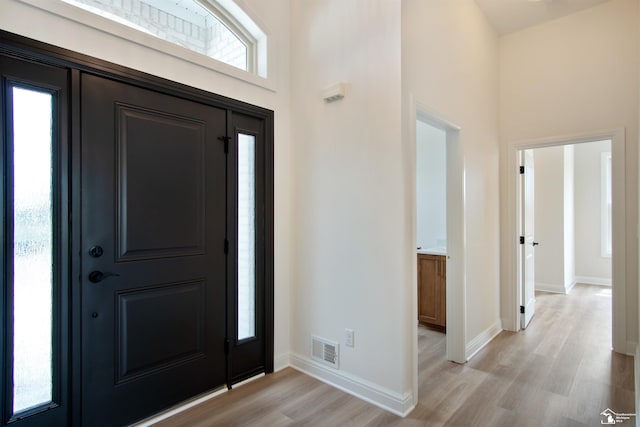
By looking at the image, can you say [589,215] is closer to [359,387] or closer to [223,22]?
[359,387]

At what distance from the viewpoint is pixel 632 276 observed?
3012 mm

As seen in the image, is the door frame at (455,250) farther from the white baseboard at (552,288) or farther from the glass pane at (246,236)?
the white baseboard at (552,288)

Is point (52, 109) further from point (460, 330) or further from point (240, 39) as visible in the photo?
point (460, 330)

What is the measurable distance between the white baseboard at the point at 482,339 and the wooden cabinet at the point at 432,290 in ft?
1.39

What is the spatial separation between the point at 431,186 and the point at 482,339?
204 cm

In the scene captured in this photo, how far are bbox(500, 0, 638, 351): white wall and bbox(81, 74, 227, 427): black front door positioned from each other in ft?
10.7

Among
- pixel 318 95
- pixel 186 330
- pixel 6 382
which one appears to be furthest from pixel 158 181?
pixel 318 95

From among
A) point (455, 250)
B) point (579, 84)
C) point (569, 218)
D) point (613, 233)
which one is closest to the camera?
point (455, 250)

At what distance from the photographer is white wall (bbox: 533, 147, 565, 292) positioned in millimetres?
5309

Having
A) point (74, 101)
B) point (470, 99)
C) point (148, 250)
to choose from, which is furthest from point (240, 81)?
point (470, 99)

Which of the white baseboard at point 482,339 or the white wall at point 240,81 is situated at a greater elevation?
the white wall at point 240,81

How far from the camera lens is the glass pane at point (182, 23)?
2.02 metres

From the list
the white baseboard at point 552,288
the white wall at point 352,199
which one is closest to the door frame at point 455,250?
the white wall at point 352,199

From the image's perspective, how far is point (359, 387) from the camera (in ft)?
7.73
